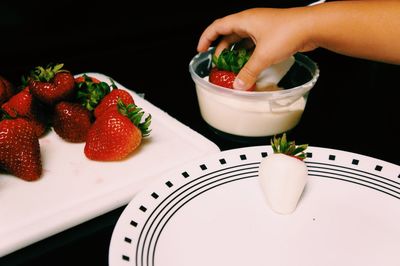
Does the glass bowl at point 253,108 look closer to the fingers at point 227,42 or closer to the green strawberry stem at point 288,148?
the fingers at point 227,42

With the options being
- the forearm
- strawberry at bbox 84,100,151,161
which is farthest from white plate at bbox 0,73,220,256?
the forearm

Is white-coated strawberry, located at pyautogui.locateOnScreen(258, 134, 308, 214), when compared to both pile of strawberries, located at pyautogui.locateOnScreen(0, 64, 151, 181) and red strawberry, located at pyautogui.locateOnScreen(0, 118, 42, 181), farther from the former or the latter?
red strawberry, located at pyautogui.locateOnScreen(0, 118, 42, 181)

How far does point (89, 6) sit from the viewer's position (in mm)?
1315

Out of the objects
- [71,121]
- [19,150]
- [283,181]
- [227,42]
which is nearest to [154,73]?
[227,42]

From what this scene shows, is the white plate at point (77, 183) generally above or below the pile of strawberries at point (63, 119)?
below

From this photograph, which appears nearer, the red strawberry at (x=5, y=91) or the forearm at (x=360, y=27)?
the forearm at (x=360, y=27)

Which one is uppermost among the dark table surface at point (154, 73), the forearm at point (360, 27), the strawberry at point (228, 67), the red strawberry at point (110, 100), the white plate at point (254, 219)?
the forearm at point (360, 27)

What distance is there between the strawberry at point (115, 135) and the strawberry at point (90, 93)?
0.19 ft

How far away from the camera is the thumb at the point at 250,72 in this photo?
2.47 ft

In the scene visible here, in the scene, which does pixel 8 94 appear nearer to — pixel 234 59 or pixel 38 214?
pixel 38 214

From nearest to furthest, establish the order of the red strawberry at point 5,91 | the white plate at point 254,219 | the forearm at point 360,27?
the white plate at point 254,219 → the forearm at point 360,27 → the red strawberry at point 5,91

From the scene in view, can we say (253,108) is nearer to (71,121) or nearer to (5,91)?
(71,121)

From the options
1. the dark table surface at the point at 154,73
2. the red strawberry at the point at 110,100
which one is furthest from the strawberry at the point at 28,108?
the dark table surface at the point at 154,73

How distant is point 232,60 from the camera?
31.4 inches
